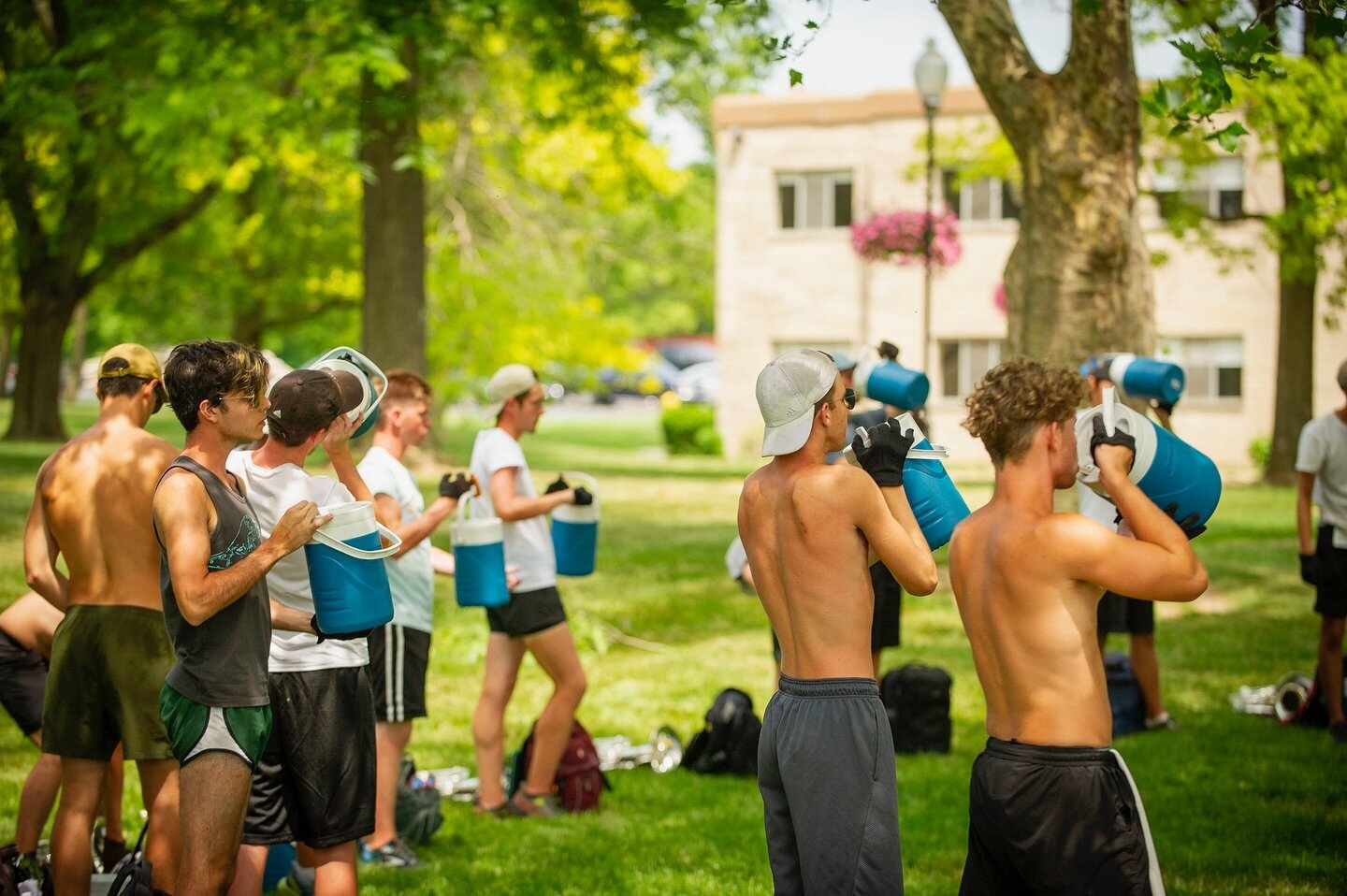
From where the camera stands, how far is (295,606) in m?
4.32

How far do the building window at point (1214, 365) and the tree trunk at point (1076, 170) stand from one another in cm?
1861

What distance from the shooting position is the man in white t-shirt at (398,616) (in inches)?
218

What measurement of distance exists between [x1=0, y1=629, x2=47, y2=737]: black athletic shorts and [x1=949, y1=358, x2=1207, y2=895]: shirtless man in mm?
3903

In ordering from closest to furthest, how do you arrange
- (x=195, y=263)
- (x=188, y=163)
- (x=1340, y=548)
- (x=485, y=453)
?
(x=485, y=453), (x=1340, y=548), (x=188, y=163), (x=195, y=263)

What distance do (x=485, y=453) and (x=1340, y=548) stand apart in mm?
4642

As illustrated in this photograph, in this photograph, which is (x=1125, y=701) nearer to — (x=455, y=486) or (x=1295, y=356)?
(x=455, y=486)

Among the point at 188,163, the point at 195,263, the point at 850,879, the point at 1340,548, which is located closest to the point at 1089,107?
the point at 1340,548

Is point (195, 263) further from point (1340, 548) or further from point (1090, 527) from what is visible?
point (1090, 527)

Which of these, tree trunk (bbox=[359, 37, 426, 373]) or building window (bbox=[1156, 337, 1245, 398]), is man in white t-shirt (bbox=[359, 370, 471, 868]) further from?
building window (bbox=[1156, 337, 1245, 398])

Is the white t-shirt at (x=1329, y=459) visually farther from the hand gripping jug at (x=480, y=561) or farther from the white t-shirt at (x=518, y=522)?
the hand gripping jug at (x=480, y=561)

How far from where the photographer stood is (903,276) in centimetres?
2819

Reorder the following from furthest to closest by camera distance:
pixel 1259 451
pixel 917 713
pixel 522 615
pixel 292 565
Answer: pixel 1259 451 → pixel 917 713 → pixel 522 615 → pixel 292 565

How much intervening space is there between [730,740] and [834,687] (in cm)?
361

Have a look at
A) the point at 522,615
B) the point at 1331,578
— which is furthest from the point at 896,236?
the point at 522,615
